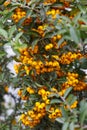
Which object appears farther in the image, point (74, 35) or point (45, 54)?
point (45, 54)

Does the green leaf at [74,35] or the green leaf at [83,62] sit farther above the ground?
the green leaf at [83,62]

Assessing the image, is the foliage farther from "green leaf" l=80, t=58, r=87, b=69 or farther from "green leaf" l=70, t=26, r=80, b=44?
"green leaf" l=70, t=26, r=80, b=44

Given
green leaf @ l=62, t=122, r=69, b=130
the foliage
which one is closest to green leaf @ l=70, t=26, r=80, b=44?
the foliage

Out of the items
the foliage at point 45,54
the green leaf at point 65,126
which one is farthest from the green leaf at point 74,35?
the green leaf at point 65,126

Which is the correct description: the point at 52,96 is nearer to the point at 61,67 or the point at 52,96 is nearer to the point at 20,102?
the point at 61,67

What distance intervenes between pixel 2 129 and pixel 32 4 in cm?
124

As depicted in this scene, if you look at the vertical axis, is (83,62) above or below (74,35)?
above

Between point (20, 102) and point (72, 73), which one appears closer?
point (72, 73)

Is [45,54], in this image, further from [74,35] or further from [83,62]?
[74,35]

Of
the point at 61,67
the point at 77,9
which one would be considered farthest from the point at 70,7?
the point at 61,67

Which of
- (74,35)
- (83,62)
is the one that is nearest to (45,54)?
(83,62)

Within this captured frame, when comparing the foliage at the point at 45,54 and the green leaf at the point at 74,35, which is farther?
the foliage at the point at 45,54

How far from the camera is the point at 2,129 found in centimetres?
259

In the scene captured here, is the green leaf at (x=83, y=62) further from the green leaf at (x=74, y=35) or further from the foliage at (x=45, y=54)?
the green leaf at (x=74, y=35)
